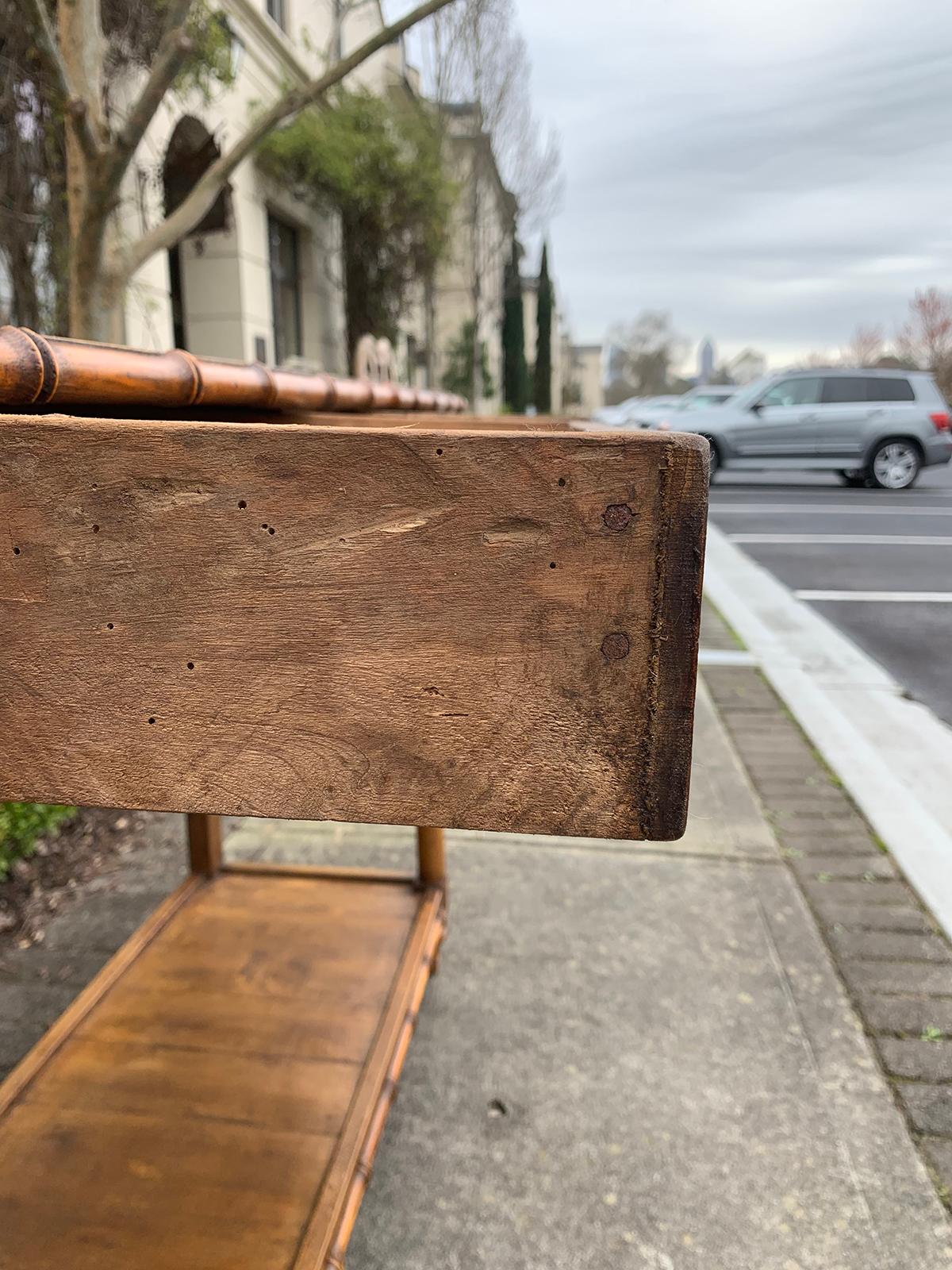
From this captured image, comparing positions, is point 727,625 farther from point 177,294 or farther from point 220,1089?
point 177,294

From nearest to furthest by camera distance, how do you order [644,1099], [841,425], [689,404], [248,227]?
[644,1099] < [248,227] < [841,425] < [689,404]

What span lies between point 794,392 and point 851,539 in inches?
190

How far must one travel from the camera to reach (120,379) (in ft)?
2.61

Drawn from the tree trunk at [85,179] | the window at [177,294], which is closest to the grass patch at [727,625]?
the tree trunk at [85,179]

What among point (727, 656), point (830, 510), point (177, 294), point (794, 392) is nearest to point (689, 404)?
point (794, 392)

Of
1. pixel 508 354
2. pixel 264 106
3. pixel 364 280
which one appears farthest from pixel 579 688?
pixel 508 354

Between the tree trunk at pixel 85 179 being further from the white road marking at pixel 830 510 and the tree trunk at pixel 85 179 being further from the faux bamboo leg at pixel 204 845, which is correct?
the white road marking at pixel 830 510

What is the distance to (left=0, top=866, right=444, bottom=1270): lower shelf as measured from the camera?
1.34 metres

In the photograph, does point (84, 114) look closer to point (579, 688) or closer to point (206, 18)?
point (579, 688)

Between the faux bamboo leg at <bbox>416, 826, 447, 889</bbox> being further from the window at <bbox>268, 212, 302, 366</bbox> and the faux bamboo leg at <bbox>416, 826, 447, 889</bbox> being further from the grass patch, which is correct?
the window at <bbox>268, 212, 302, 366</bbox>

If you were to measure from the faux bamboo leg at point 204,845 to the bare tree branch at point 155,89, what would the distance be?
77.7 inches

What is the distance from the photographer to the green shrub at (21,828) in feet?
8.70

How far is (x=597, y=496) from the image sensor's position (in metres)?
0.65

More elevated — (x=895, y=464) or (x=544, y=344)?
(x=544, y=344)
